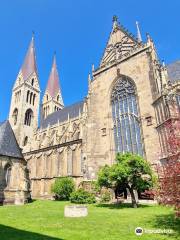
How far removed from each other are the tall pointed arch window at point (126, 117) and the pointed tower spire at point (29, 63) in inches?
1429

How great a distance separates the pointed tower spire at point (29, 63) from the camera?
57.0 m

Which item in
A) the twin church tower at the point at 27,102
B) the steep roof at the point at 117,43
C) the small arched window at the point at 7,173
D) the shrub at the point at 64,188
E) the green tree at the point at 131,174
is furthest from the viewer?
Result: the twin church tower at the point at 27,102

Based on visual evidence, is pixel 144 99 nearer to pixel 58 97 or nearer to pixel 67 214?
pixel 67 214

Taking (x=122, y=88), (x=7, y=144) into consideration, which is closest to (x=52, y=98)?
(x=7, y=144)

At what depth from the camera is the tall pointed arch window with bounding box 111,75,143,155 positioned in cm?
2377

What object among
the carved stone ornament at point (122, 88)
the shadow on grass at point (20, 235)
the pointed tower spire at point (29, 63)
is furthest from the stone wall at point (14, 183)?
the pointed tower spire at point (29, 63)

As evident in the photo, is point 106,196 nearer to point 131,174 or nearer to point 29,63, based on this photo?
point 131,174

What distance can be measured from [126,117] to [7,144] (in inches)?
579

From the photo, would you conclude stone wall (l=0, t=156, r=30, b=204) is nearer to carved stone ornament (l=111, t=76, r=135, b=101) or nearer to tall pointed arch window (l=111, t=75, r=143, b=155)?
tall pointed arch window (l=111, t=75, r=143, b=155)

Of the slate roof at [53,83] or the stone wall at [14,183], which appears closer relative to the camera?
the stone wall at [14,183]

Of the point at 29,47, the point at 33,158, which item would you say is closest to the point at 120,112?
the point at 33,158

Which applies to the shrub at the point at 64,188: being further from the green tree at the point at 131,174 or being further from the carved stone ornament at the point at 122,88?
the carved stone ornament at the point at 122,88

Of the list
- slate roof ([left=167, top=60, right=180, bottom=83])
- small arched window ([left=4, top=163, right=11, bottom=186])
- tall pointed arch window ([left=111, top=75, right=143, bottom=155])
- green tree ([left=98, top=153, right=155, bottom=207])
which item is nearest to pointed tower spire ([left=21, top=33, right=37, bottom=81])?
tall pointed arch window ([left=111, top=75, right=143, bottom=155])

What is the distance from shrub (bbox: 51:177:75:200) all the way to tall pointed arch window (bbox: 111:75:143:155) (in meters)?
7.76
